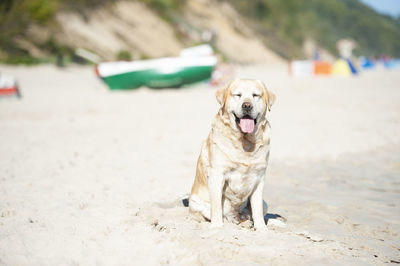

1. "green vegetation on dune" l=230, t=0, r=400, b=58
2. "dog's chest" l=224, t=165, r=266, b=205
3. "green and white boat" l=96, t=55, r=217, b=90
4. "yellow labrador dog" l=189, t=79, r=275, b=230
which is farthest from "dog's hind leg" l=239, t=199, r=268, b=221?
"green vegetation on dune" l=230, t=0, r=400, b=58

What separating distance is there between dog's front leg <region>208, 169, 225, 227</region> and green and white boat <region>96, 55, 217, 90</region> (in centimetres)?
1403

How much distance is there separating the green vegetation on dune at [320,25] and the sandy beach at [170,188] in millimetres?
52418

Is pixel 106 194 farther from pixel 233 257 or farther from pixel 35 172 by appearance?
pixel 233 257

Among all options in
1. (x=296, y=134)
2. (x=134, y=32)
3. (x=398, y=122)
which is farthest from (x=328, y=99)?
(x=134, y=32)

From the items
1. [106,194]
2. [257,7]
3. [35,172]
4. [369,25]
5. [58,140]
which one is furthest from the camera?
[369,25]

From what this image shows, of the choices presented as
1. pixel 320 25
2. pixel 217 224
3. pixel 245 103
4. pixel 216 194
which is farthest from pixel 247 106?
pixel 320 25

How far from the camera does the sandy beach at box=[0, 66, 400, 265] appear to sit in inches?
123

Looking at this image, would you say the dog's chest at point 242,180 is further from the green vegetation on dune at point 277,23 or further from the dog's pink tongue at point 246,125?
the green vegetation on dune at point 277,23

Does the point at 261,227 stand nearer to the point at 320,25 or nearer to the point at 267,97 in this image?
the point at 267,97

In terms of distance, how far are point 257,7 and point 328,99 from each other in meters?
64.8

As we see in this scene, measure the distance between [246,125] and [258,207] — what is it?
2.70 ft

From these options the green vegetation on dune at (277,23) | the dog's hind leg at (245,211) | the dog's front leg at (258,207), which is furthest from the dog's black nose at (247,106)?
the green vegetation on dune at (277,23)

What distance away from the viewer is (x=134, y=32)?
34562mm

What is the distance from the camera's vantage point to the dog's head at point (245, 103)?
137 inches
